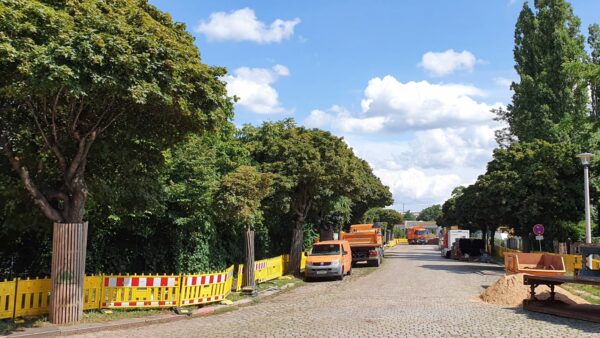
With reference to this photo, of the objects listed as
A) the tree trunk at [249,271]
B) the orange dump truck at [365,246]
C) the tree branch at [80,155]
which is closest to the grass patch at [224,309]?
the tree trunk at [249,271]

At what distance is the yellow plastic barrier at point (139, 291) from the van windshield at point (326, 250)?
12.2 metres

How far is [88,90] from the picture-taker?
990 centimetres

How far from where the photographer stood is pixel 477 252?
43.0m

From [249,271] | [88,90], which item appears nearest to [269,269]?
[249,271]

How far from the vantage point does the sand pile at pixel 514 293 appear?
49.8ft

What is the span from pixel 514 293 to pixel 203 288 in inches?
370

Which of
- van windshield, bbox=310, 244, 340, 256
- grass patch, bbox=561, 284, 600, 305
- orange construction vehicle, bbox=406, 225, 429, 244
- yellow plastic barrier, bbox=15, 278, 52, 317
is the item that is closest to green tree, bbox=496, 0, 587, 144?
grass patch, bbox=561, 284, 600, 305

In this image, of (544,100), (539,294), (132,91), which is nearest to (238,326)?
(132,91)

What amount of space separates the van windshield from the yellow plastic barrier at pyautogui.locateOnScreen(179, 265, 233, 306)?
9.76 m

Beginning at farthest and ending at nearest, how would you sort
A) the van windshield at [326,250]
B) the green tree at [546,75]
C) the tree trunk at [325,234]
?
the tree trunk at [325,234]
the green tree at [546,75]
the van windshield at [326,250]

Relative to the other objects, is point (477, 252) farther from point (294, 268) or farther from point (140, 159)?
point (140, 159)

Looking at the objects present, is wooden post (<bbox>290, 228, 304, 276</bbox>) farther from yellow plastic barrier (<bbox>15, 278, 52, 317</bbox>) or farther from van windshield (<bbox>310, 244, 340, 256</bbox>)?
yellow plastic barrier (<bbox>15, 278, 52, 317</bbox>)

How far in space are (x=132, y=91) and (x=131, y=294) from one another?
235 inches

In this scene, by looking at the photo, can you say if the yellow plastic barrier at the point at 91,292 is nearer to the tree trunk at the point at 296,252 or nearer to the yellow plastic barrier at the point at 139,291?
the yellow plastic barrier at the point at 139,291
